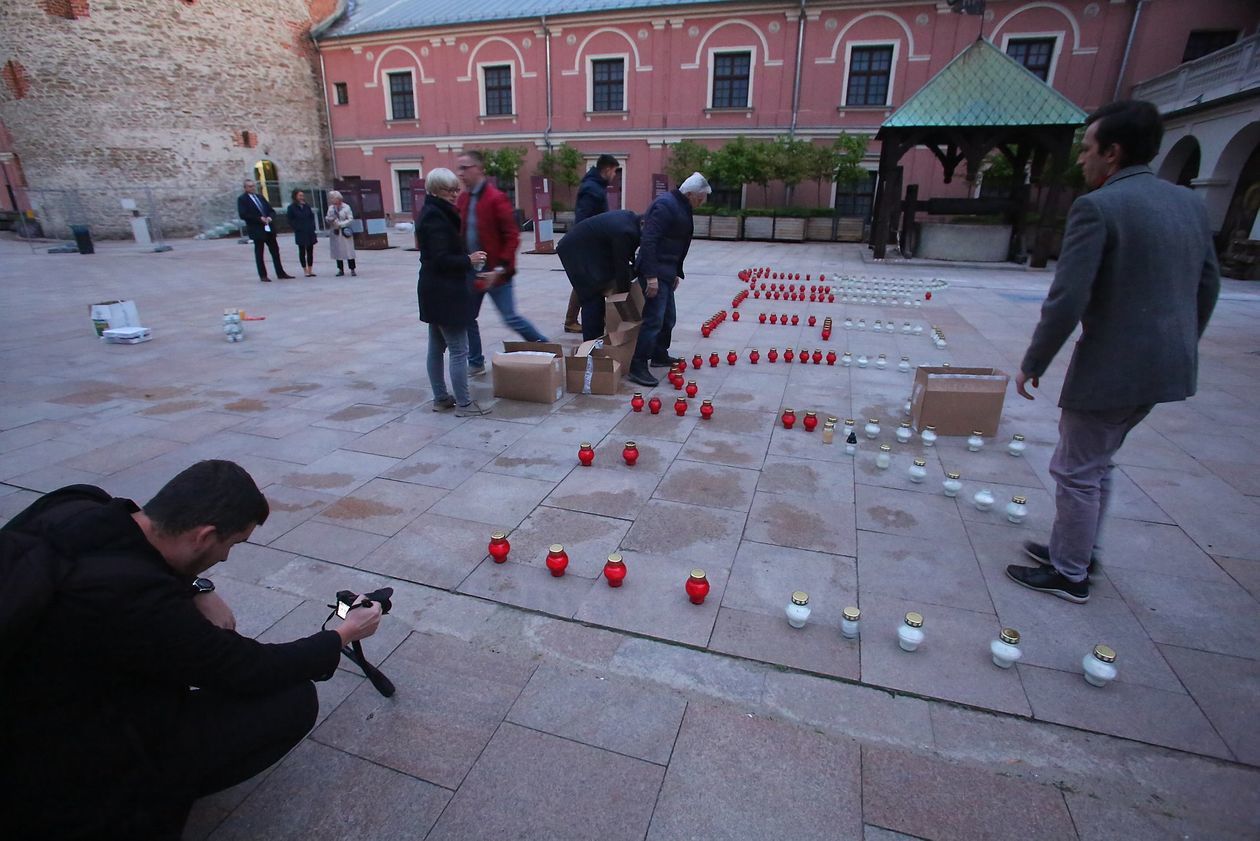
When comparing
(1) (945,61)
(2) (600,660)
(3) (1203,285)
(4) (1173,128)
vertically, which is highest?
(1) (945,61)

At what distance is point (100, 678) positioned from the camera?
1.57m

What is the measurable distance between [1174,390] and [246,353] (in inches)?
330

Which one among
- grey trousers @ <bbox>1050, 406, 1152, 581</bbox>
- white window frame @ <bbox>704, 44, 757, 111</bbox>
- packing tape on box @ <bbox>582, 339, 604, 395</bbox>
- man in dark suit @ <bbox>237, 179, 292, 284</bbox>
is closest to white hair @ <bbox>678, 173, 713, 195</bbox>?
packing tape on box @ <bbox>582, 339, 604, 395</bbox>

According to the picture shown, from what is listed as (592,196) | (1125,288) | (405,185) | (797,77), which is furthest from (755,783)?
(405,185)

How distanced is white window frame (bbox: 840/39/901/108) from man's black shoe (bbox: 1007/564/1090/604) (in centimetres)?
2508

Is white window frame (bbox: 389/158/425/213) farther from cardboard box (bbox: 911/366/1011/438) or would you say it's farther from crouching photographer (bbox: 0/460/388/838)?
crouching photographer (bbox: 0/460/388/838)

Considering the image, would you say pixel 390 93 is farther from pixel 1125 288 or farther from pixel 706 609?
pixel 1125 288

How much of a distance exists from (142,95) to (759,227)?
22.4 meters

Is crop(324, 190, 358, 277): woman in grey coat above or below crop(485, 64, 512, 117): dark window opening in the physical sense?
below

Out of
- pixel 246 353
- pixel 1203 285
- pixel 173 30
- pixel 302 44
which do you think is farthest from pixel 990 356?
pixel 302 44

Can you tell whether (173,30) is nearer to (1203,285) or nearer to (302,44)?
(302,44)

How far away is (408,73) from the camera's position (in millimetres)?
29266

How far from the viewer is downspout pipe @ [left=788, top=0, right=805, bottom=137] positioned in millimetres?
23719

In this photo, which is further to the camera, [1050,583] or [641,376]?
[641,376]
